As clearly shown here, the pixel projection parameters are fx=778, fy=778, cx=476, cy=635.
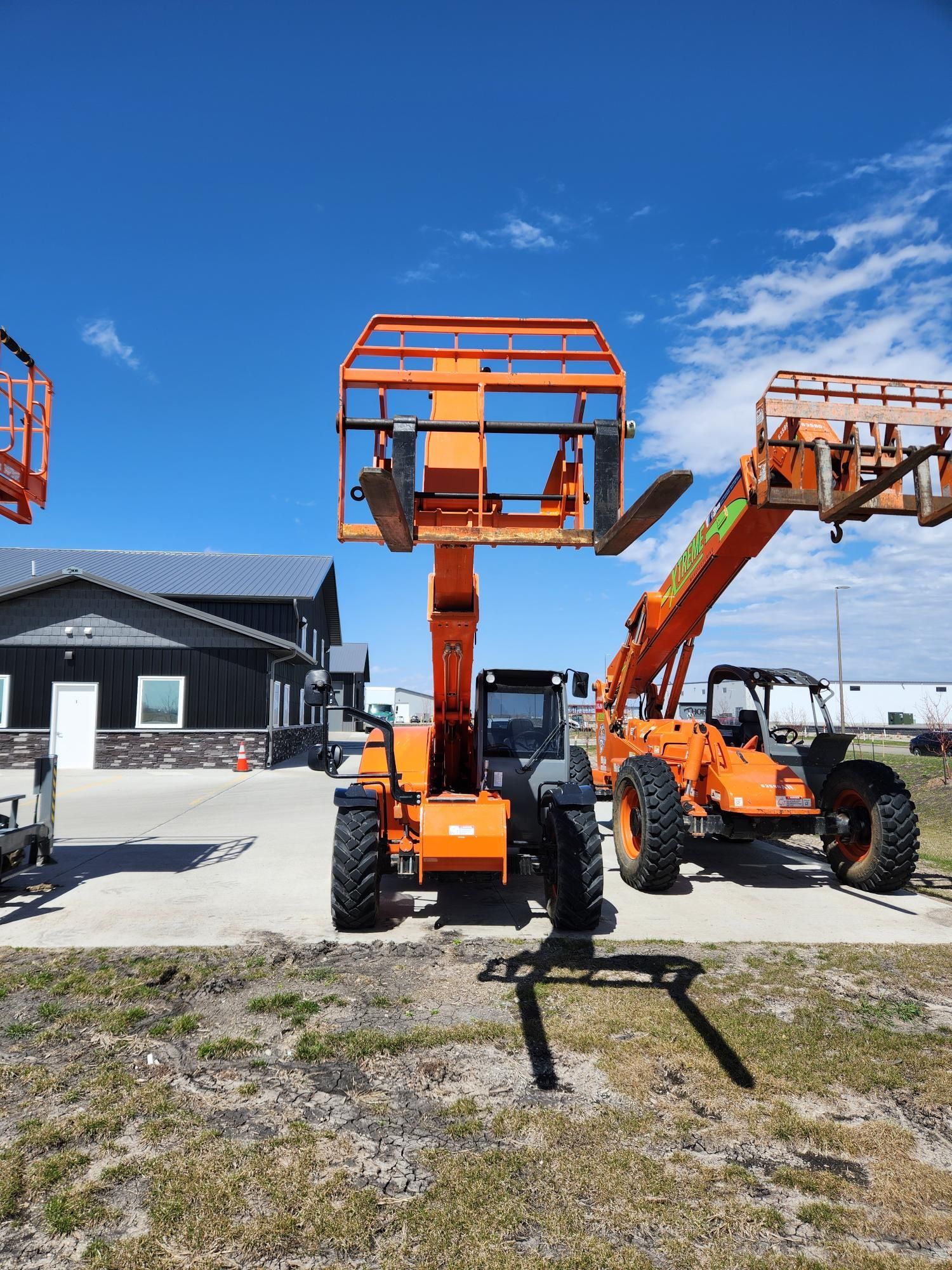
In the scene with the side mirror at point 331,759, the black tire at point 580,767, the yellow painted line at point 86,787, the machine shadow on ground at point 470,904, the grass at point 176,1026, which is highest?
the side mirror at point 331,759

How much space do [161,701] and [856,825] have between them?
60.7 feet

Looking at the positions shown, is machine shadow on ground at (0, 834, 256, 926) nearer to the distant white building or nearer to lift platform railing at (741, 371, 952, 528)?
lift platform railing at (741, 371, 952, 528)

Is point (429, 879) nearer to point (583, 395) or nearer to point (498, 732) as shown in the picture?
point (498, 732)

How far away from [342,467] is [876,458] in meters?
4.56

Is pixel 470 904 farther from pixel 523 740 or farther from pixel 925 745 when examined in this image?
pixel 925 745

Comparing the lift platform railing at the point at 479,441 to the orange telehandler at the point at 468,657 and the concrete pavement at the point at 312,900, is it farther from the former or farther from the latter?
the concrete pavement at the point at 312,900

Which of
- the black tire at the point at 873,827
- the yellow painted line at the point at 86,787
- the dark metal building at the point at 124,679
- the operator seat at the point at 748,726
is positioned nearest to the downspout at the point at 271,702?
the dark metal building at the point at 124,679

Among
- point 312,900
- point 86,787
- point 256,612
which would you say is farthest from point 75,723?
point 312,900

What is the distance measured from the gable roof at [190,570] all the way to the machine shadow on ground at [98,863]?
16.2 m

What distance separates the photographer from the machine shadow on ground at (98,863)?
7750 millimetres

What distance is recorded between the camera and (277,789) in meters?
17.4

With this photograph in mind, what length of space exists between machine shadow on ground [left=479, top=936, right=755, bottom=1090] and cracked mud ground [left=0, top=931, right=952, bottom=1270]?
0.02 metres

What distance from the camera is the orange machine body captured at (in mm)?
6488

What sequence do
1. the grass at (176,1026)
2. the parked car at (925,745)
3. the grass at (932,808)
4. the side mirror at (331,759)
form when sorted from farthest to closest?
the parked car at (925,745) → the grass at (932,808) → the side mirror at (331,759) → the grass at (176,1026)
